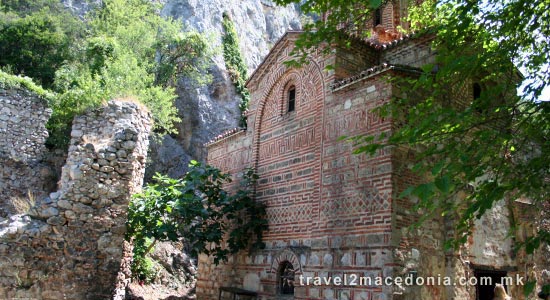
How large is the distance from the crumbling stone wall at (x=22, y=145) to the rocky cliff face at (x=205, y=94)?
15.7 ft

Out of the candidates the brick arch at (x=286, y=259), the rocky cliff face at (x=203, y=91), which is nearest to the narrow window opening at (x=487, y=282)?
the brick arch at (x=286, y=259)

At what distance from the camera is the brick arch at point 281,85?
367 inches

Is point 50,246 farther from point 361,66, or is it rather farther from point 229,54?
point 229,54

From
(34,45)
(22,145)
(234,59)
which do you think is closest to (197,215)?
(22,145)

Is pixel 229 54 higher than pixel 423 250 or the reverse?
higher

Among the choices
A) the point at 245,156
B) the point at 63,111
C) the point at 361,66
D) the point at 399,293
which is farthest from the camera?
the point at 63,111

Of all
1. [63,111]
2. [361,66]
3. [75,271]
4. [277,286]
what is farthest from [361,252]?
[63,111]

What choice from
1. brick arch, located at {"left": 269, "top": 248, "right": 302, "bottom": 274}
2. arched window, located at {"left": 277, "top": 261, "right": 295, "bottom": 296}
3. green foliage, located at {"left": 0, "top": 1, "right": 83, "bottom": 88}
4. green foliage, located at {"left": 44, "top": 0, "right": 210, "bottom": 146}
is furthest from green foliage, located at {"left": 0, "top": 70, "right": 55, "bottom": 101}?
arched window, located at {"left": 277, "top": 261, "right": 295, "bottom": 296}

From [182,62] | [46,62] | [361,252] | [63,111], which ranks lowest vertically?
[361,252]

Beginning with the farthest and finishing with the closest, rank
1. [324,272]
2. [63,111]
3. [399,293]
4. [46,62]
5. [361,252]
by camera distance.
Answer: [46,62]
[63,111]
[324,272]
[361,252]
[399,293]

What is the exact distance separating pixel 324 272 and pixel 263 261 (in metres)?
1.97

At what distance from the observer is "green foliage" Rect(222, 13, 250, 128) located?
22.2 m

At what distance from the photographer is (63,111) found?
12.4 meters

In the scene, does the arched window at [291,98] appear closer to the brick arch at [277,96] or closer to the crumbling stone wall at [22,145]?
the brick arch at [277,96]
